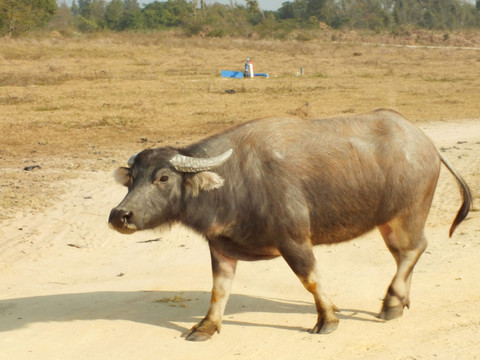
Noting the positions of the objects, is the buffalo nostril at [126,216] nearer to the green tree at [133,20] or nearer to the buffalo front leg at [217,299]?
the buffalo front leg at [217,299]

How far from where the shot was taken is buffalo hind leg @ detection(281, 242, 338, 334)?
5.19 metres

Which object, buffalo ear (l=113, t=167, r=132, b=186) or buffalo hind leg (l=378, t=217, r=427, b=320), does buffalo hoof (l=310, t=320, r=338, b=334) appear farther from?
buffalo ear (l=113, t=167, r=132, b=186)

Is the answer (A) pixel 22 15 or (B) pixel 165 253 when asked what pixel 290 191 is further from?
(A) pixel 22 15

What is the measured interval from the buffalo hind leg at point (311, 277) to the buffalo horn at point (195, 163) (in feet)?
2.57

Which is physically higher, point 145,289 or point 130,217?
point 130,217

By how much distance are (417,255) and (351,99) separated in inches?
518

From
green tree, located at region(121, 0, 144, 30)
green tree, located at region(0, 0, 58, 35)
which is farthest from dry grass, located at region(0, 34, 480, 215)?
green tree, located at region(121, 0, 144, 30)

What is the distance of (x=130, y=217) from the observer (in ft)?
16.4

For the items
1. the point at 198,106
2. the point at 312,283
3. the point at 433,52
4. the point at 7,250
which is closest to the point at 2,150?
the point at 7,250

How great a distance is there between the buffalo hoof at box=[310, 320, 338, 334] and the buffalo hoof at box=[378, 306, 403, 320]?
0.53 m

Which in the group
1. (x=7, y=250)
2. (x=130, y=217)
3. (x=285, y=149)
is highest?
(x=285, y=149)

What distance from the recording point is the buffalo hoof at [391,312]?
5.64 meters

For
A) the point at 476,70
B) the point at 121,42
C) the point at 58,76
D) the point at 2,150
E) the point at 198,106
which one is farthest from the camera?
the point at 121,42

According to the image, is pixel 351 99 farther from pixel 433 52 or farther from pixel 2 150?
pixel 433 52
